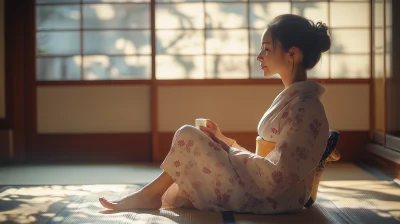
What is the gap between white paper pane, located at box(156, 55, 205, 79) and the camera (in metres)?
5.14

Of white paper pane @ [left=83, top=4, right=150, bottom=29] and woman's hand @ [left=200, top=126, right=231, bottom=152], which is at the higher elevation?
white paper pane @ [left=83, top=4, right=150, bottom=29]

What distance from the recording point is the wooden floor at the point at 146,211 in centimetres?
259

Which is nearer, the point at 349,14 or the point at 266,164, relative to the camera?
the point at 266,164

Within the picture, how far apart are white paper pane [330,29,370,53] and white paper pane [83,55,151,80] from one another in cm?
160

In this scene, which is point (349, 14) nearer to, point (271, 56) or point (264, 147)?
point (271, 56)

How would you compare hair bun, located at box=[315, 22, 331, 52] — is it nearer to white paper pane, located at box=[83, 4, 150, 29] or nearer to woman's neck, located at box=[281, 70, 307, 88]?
woman's neck, located at box=[281, 70, 307, 88]

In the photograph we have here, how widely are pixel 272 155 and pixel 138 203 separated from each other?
64 cm

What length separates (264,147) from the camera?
2.70 m

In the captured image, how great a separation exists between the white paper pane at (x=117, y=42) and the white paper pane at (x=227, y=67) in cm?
54

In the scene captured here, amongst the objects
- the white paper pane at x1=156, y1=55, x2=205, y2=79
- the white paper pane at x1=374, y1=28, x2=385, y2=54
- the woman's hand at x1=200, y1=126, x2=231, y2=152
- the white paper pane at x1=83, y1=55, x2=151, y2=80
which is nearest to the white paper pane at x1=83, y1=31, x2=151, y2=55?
the white paper pane at x1=83, y1=55, x2=151, y2=80

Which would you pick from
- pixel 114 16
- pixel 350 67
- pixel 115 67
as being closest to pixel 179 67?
pixel 115 67

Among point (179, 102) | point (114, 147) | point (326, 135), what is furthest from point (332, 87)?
point (326, 135)

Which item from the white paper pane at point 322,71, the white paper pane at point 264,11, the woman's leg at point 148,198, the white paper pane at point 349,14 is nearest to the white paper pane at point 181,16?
the white paper pane at point 264,11

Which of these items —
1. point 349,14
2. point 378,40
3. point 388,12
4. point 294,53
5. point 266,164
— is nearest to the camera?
point 266,164
